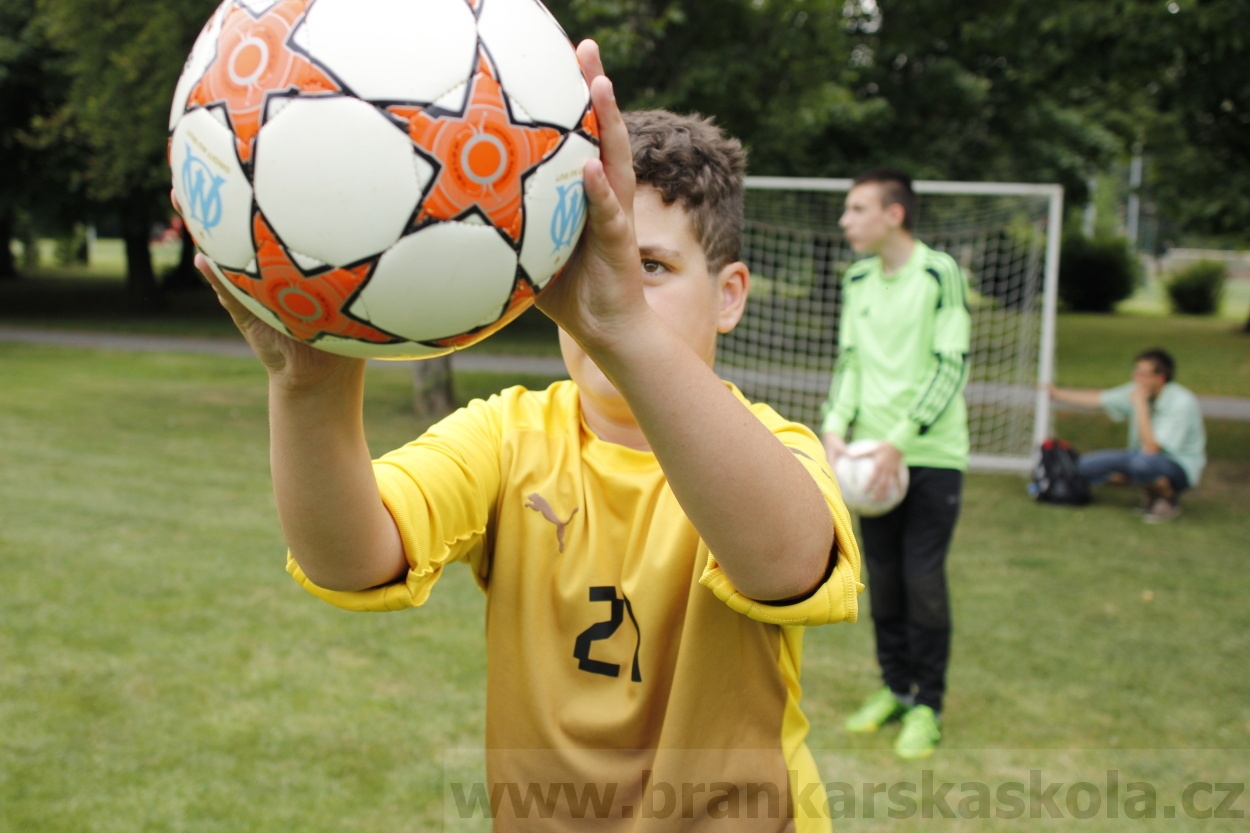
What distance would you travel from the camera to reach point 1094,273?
31141 mm

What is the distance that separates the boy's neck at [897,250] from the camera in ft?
15.7

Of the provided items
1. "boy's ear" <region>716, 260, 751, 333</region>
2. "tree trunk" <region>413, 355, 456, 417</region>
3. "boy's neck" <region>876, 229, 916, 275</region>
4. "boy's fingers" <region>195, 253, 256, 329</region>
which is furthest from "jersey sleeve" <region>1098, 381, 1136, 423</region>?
"boy's fingers" <region>195, 253, 256, 329</region>

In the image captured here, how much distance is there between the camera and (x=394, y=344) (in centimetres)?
131

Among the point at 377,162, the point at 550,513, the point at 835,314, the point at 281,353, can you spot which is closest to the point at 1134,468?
the point at 835,314

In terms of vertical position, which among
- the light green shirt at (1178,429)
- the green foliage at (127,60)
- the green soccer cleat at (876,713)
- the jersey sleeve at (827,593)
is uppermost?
the green foliage at (127,60)

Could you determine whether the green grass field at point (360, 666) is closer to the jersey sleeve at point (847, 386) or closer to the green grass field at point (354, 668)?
the green grass field at point (354, 668)

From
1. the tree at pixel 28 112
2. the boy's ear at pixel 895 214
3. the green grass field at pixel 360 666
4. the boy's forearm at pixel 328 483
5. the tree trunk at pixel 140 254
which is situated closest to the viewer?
the boy's forearm at pixel 328 483

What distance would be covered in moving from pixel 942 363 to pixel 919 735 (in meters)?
1.63

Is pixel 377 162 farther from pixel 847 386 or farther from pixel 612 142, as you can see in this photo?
pixel 847 386

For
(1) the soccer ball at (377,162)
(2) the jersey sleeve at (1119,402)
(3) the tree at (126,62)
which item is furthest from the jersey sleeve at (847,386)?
(3) the tree at (126,62)

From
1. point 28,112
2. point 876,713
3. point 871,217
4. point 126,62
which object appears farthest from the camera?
point 28,112

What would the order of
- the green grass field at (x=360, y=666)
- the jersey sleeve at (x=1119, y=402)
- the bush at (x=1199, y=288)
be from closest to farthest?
the green grass field at (x=360, y=666) < the jersey sleeve at (x=1119, y=402) < the bush at (x=1199, y=288)

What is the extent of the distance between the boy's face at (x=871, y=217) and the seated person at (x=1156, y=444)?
481cm

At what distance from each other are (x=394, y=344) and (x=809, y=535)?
2.12 ft
